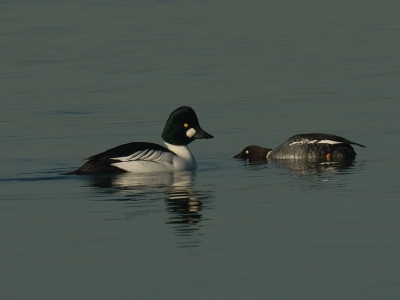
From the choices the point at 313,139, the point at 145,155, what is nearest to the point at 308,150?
the point at 313,139

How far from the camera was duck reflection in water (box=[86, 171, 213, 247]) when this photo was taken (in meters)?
15.7

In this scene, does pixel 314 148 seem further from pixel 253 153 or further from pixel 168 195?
pixel 168 195

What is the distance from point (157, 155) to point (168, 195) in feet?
10.8

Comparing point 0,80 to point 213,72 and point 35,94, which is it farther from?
point 213,72

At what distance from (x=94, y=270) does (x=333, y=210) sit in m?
4.63

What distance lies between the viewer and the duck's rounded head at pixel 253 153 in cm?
2267

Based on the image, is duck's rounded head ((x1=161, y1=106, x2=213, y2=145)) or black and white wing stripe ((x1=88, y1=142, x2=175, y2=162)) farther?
duck's rounded head ((x1=161, y1=106, x2=213, y2=145))

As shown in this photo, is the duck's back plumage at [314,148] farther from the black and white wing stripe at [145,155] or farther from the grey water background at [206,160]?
the black and white wing stripe at [145,155]

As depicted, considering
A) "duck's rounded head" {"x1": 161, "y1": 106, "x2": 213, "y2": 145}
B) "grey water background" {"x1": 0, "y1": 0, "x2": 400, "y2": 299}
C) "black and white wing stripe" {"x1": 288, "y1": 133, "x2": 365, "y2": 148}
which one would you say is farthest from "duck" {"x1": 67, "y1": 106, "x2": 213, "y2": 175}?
"black and white wing stripe" {"x1": 288, "y1": 133, "x2": 365, "y2": 148}

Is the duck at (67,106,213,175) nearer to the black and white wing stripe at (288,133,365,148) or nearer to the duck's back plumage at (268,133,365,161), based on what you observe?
the duck's back plumage at (268,133,365,161)

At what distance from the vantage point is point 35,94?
102 ft

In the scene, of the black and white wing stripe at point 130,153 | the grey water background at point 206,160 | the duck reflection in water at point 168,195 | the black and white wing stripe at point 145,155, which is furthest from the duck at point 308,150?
the black and white wing stripe at point 130,153

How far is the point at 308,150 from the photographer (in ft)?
75.4

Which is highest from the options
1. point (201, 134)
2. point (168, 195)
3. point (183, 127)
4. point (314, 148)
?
point (183, 127)
